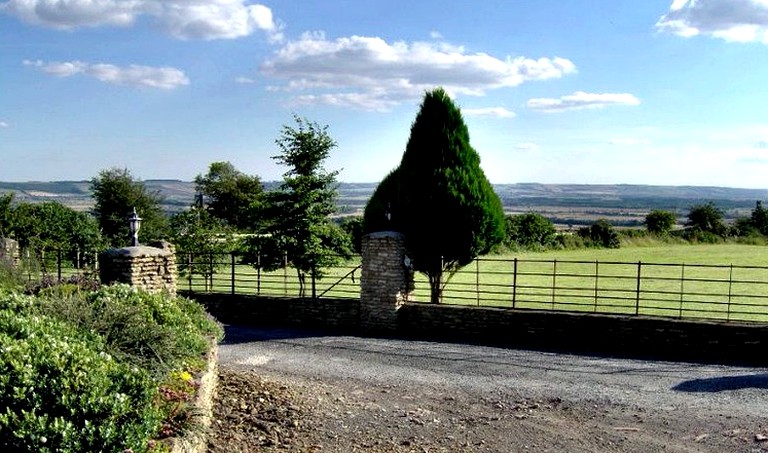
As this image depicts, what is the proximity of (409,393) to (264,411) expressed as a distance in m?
2.30

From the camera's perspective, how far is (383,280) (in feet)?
47.3

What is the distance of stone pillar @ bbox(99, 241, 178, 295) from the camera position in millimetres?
12062

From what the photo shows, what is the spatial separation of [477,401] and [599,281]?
16882 mm

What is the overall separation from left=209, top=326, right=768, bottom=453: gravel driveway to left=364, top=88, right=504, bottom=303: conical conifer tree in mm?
2275

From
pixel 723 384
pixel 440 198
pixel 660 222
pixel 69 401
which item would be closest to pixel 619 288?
pixel 440 198

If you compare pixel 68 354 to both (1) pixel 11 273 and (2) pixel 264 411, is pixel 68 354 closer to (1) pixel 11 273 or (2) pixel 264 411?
(2) pixel 264 411

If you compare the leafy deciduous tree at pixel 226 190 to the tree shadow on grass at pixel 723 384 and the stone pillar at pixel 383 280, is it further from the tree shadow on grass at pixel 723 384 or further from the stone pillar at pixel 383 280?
the tree shadow on grass at pixel 723 384

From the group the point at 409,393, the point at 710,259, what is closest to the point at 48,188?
the point at 710,259

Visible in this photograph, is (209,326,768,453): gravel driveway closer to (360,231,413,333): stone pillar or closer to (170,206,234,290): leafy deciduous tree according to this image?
(360,231,413,333): stone pillar

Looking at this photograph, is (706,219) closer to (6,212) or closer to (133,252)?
(6,212)

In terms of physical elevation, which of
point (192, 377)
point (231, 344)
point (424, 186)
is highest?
point (424, 186)

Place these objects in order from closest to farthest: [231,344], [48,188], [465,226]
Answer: [231,344] < [465,226] < [48,188]

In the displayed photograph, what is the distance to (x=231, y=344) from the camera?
13.3 meters

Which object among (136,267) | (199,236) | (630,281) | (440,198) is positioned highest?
(440,198)
